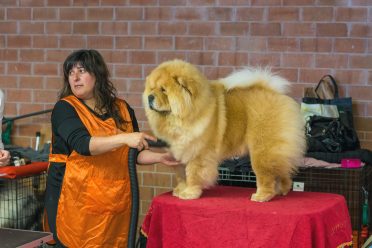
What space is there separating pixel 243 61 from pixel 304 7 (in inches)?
23.2

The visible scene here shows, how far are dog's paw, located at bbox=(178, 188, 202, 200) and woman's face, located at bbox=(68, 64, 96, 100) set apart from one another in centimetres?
74

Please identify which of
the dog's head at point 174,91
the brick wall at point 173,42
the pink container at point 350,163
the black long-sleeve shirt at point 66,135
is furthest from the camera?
the brick wall at point 173,42

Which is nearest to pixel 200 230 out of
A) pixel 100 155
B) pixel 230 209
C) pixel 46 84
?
pixel 230 209

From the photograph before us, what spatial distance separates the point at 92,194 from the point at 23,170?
916 millimetres

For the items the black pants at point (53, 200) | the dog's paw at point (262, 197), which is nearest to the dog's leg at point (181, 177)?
the dog's paw at point (262, 197)

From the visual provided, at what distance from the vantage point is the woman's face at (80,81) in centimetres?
260

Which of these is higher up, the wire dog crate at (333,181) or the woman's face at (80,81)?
the woman's face at (80,81)

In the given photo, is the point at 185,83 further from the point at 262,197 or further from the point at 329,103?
the point at 329,103

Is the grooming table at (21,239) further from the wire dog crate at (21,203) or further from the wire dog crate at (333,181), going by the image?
the wire dog crate at (333,181)

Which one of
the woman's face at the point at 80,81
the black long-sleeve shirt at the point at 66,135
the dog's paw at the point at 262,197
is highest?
the woman's face at the point at 80,81

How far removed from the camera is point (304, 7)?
3.82 m

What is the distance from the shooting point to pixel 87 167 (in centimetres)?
250

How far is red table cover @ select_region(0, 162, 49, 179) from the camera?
313cm

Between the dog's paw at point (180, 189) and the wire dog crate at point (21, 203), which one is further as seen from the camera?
the wire dog crate at point (21, 203)
